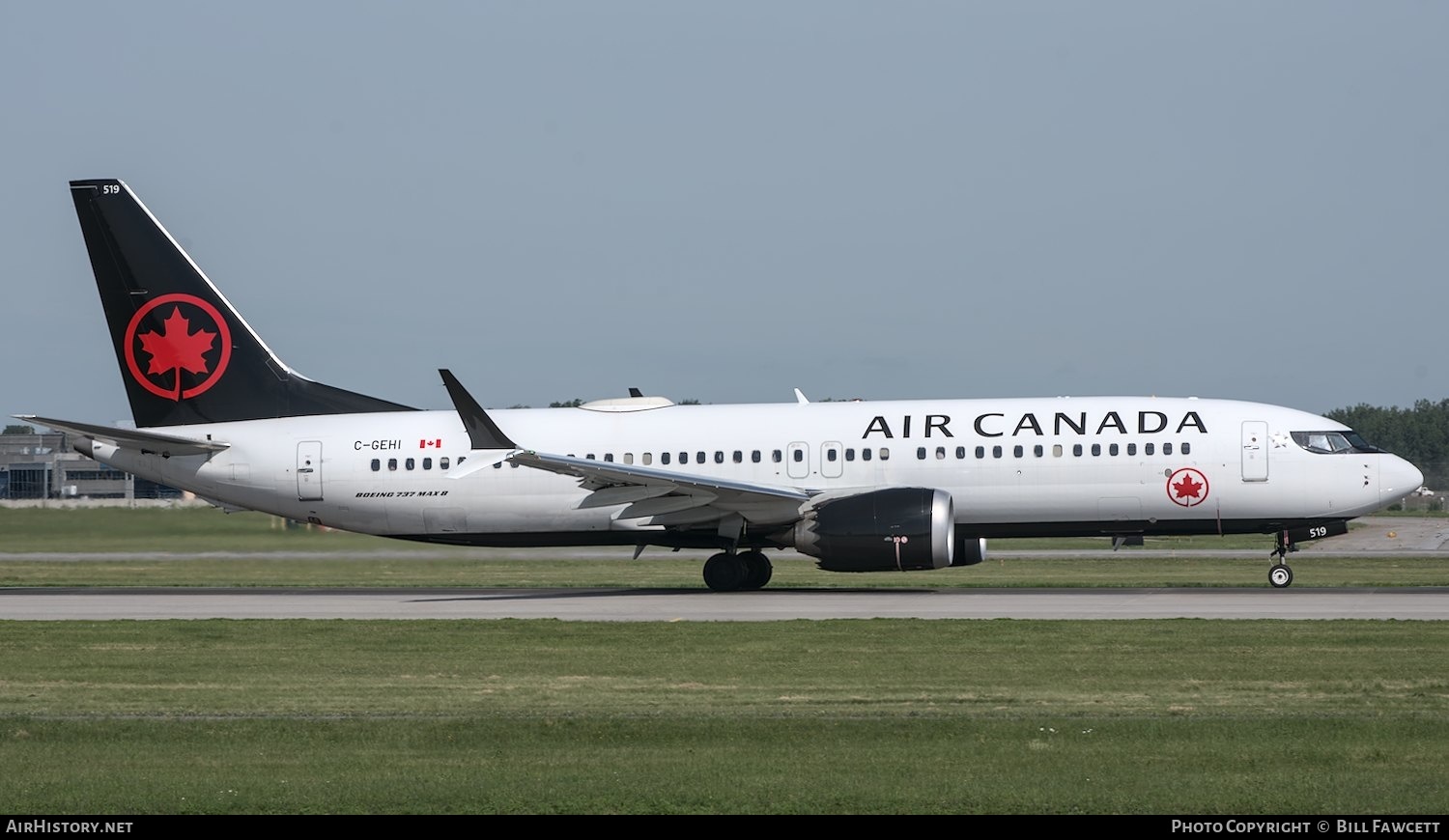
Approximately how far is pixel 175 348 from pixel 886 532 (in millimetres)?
15708

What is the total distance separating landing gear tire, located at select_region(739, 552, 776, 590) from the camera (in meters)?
32.4

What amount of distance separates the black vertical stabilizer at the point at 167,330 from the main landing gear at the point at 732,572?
31.2 ft

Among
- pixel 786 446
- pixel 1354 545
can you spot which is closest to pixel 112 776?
pixel 786 446

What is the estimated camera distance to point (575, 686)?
17141 millimetres

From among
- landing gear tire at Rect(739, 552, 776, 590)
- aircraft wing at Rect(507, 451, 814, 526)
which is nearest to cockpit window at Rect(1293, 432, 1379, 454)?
aircraft wing at Rect(507, 451, 814, 526)

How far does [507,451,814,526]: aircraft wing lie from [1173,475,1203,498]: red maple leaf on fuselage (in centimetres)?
686

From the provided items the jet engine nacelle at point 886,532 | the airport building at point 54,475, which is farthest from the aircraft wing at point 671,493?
the airport building at point 54,475

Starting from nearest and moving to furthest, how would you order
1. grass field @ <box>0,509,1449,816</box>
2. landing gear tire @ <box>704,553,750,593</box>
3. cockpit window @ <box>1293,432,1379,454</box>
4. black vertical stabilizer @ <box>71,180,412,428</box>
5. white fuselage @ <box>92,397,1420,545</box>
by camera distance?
grass field @ <box>0,509,1449,816</box>, white fuselage @ <box>92,397,1420,545</box>, cockpit window @ <box>1293,432,1379,454</box>, landing gear tire @ <box>704,553,750,593</box>, black vertical stabilizer @ <box>71,180,412,428</box>

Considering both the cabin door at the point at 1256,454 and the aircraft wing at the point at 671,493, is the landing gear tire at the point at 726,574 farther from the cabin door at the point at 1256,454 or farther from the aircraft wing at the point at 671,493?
the cabin door at the point at 1256,454

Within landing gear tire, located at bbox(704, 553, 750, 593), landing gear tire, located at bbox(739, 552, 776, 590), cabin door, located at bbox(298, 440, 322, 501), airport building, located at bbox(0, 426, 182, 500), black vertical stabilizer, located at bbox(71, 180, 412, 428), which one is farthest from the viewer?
airport building, located at bbox(0, 426, 182, 500)

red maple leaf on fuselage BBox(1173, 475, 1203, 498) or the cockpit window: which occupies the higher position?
the cockpit window

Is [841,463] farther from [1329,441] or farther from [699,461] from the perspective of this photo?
[1329,441]

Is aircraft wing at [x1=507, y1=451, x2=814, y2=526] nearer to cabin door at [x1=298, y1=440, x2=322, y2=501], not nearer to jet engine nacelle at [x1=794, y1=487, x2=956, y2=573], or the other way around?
jet engine nacelle at [x1=794, y1=487, x2=956, y2=573]

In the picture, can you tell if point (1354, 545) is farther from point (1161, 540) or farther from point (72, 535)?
point (72, 535)
